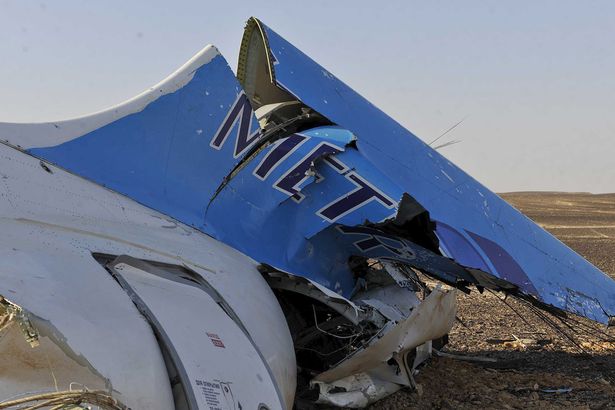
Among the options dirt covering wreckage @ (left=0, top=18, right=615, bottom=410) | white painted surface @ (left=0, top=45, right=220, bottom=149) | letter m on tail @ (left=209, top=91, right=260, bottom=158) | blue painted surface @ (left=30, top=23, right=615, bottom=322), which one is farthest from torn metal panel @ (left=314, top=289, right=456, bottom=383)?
white painted surface @ (left=0, top=45, right=220, bottom=149)

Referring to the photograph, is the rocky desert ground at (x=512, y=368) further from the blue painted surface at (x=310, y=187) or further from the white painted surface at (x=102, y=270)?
the white painted surface at (x=102, y=270)

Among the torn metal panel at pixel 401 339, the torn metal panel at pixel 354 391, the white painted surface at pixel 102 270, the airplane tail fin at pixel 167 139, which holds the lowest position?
the torn metal panel at pixel 354 391

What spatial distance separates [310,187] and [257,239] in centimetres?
60

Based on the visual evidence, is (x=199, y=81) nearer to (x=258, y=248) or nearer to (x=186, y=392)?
(x=258, y=248)

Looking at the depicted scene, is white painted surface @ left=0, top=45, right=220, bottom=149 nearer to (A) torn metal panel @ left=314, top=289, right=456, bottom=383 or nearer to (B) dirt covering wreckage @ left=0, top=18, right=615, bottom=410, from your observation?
(B) dirt covering wreckage @ left=0, top=18, right=615, bottom=410

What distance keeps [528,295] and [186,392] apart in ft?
11.2

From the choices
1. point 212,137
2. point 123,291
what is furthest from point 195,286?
point 212,137

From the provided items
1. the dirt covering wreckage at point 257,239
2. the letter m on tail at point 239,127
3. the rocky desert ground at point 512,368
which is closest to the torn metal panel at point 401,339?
the dirt covering wreckage at point 257,239

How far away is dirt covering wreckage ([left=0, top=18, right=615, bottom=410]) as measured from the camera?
148 inches

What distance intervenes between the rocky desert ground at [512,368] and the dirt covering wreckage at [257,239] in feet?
1.62

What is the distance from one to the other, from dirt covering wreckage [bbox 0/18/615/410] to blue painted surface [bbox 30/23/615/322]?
0.02 m

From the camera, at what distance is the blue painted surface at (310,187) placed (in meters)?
5.78

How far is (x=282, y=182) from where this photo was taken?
6.24m

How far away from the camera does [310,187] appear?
6.26 m
